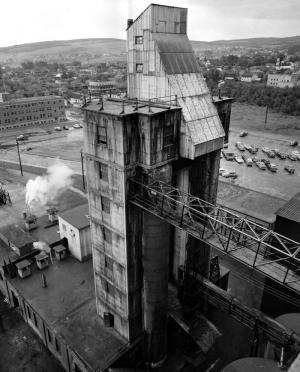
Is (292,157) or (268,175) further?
(292,157)

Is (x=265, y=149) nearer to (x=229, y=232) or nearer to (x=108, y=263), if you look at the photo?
(x=108, y=263)

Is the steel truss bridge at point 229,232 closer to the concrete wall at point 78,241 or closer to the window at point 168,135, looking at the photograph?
the window at point 168,135

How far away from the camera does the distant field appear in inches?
4633

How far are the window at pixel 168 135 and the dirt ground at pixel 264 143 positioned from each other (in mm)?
49990

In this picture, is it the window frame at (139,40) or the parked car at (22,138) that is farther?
the parked car at (22,138)

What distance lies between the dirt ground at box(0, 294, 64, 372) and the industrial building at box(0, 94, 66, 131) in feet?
323

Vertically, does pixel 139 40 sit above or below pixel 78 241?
above

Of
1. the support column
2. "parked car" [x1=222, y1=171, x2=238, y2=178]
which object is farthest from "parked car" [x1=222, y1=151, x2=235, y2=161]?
the support column

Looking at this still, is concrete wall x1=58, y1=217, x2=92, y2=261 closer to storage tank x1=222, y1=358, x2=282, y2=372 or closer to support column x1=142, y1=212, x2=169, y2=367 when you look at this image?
support column x1=142, y1=212, x2=169, y2=367

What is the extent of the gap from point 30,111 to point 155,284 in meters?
114

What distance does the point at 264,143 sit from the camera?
10238cm

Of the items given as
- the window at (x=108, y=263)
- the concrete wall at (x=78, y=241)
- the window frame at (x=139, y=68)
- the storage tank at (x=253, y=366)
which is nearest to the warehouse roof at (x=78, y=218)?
the concrete wall at (x=78, y=241)

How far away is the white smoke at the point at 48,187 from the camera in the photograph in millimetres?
53906

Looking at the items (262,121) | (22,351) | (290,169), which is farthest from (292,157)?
(22,351)
